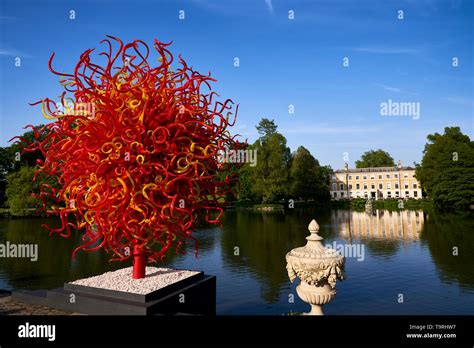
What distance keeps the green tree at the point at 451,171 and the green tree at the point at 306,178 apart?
17.7 meters

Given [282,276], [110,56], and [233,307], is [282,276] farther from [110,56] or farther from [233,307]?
[110,56]

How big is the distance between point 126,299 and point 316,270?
4.14 m

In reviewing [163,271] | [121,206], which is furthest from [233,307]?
[121,206]

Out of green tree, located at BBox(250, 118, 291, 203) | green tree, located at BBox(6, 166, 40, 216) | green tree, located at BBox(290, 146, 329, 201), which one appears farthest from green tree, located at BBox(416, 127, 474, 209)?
green tree, located at BBox(6, 166, 40, 216)

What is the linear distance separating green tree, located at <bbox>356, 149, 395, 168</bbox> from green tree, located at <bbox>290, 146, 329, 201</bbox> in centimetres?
3704

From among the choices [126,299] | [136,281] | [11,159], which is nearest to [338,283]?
[136,281]

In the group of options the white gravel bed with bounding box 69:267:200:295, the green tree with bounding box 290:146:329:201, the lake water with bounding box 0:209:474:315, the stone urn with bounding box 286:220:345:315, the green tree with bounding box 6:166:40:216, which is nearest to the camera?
the stone urn with bounding box 286:220:345:315

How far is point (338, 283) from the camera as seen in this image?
13617 millimetres

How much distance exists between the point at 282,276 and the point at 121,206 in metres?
8.76

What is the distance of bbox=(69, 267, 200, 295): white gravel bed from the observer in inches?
307

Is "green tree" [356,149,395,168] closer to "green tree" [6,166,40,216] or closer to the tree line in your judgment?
the tree line

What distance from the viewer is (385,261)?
672 inches

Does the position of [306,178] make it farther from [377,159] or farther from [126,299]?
[126,299]

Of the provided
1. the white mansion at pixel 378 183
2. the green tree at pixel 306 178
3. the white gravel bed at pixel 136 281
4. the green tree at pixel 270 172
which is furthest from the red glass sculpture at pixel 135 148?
the white mansion at pixel 378 183
